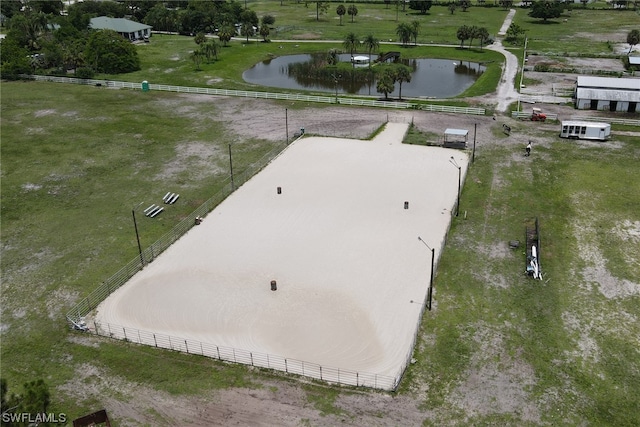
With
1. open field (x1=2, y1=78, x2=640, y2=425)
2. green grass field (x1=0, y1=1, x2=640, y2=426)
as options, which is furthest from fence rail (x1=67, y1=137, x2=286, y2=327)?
open field (x1=2, y1=78, x2=640, y2=425)

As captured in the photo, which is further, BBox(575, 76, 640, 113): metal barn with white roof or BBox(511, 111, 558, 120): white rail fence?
BBox(575, 76, 640, 113): metal barn with white roof

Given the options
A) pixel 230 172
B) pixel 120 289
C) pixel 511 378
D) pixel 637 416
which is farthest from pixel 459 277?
pixel 230 172

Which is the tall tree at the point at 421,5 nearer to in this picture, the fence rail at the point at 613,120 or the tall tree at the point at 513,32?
the tall tree at the point at 513,32

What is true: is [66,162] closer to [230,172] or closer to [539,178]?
[230,172]

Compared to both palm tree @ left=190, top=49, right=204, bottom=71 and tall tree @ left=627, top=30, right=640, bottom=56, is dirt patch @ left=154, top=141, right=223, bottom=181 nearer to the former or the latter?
palm tree @ left=190, top=49, right=204, bottom=71

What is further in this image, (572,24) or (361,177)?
(572,24)

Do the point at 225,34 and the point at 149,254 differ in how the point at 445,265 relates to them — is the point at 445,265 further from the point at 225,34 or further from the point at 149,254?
the point at 225,34
